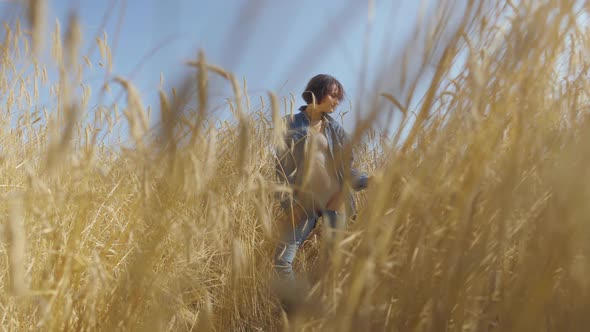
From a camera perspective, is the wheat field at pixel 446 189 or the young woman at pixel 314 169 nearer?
the wheat field at pixel 446 189

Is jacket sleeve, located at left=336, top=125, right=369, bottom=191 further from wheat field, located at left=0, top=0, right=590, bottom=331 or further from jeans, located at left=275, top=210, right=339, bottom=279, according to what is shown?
jeans, located at left=275, top=210, right=339, bottom=279

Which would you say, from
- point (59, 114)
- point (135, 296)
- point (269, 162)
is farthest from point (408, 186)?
point (269, 162)

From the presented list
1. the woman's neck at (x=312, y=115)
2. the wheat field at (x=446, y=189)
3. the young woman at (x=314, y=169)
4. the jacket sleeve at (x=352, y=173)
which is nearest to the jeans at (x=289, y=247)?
the young woman at (x=314, y=169)

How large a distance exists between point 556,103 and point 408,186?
0.90ft

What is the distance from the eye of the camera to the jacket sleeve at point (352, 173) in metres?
0.50

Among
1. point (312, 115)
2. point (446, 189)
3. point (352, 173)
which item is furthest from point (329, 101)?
point (446, 189)

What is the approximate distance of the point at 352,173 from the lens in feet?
3.67

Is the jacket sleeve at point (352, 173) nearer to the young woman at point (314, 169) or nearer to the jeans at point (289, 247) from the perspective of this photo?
the young woman at point (314, 169)

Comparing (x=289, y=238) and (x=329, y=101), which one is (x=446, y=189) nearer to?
(x=289, y=238)

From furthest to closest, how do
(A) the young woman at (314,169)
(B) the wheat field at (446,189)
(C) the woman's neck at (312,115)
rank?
(C) the woman's neck at (312,115) < (A) the young woman at (314,169) < (B) the wheat field at (446,189)

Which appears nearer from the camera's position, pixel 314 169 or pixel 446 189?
pixel 446 189

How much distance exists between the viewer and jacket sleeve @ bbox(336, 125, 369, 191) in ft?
1.65

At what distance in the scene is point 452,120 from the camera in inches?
21.1

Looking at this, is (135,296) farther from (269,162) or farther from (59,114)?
(269,162)
